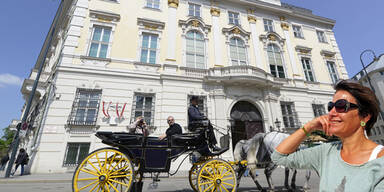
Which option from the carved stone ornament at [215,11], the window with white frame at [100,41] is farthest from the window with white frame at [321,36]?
the window with white frame at [100,41]

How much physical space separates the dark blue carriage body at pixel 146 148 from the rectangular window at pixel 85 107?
21.6ft

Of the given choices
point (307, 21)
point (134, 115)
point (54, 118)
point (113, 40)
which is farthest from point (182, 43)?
point (307, 21)

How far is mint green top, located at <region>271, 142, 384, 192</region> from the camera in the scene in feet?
2.83

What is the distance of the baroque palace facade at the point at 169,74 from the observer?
8820mm

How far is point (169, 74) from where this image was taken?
1073 cm

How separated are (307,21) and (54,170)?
24356mm

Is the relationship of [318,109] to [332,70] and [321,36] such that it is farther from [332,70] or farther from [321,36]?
[321,36]

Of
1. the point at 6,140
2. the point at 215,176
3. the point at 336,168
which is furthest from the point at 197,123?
the point at 6,140

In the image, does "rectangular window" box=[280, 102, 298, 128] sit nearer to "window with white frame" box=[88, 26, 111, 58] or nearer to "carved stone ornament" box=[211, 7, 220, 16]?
"carved stone ornament" box=[211, 7, 220, 16]

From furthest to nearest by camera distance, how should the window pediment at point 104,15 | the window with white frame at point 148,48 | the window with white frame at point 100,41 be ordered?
the window with white frame at point 148,48, the window pediment at point 104,15, the window with white frame at point 100,41

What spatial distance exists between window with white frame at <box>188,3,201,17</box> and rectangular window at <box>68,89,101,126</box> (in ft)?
31.6

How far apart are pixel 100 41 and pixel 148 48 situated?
3.11m

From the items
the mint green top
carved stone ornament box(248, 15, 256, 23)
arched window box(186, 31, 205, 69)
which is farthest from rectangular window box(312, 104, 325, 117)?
the mint green top

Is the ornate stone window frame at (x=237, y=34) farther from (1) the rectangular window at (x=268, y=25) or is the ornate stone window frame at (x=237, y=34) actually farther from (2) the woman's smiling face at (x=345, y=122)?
(2) the woman's smiling face at (x=345, y=122)
